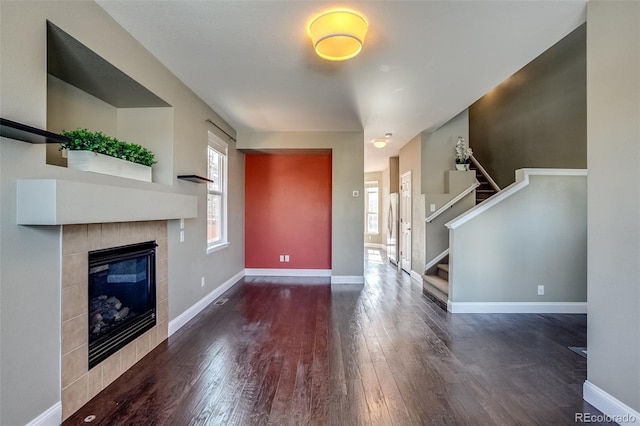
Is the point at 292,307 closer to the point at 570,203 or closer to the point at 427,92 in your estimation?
the point at 427,92

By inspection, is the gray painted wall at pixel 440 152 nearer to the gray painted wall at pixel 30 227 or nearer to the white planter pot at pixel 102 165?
the white planter pot at pixel 102 165

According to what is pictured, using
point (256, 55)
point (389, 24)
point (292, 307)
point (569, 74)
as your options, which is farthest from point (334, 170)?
point (569, 74)

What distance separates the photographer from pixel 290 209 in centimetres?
583

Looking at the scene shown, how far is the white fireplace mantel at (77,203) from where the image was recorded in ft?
5.02

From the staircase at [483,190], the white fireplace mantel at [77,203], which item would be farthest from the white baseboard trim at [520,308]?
the white fireplace mantel at [77,203]

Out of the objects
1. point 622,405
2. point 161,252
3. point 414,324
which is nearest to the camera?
point 622,405

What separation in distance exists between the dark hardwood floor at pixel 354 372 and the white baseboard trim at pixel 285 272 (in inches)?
76.8

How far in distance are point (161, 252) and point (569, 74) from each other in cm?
628

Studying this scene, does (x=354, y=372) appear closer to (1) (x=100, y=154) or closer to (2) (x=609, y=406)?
(2) (x=609, y=406)

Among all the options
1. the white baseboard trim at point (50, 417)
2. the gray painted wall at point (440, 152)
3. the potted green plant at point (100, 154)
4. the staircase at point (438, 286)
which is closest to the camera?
the white baseboard trim at point (50, 417)

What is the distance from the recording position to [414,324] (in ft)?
10.9

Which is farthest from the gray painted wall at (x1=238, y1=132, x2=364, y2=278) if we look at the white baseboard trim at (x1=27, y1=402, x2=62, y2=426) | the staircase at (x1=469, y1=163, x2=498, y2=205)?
the white baseboard trim at (x1=27, y1=402, x2=62, y2=426)

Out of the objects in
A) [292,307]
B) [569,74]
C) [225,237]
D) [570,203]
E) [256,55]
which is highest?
[569,74]

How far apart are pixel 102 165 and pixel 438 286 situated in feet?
13.7
